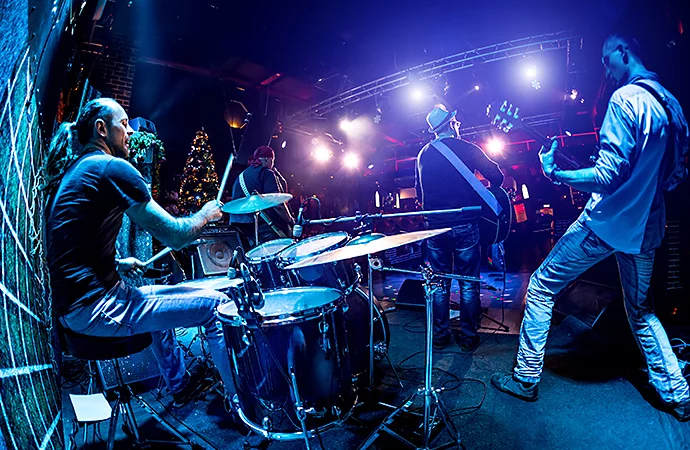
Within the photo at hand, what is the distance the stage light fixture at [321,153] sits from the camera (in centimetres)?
1469

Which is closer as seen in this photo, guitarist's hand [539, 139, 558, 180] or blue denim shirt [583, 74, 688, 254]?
blue denim shirt [583, 74, 688, 254]

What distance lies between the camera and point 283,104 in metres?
11.2

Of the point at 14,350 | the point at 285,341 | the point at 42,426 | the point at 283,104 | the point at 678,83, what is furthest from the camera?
the point at 283,104

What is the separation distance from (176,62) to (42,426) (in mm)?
9343

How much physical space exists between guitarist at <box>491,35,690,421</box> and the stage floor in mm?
219

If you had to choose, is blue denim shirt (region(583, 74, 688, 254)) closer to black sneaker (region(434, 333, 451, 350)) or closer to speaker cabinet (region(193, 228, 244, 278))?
black sneaker (region(434, 333, 451, 350))

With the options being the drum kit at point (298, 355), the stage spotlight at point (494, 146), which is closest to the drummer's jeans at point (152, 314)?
the drum kit at point (298, 355)

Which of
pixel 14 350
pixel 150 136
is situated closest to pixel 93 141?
pixel 14 350

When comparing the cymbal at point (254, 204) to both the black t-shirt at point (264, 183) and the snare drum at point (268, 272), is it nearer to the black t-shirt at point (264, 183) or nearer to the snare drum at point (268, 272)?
the snare drum at point (268, 272)

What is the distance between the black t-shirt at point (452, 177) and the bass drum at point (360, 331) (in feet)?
4.15

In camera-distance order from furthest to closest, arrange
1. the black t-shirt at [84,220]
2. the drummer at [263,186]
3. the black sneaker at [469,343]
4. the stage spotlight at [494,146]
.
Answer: the stage spotlight at [494,146] < the drummer at [263,186] < the black sneaker at [469,343] < the black t-shirt at [84,220]

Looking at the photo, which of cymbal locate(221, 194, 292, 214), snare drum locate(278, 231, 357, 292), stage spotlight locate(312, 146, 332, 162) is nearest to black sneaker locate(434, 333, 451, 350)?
snare drum locate(278, 231, 357, 292)

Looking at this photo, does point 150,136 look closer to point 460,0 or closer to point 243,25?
point 243,25

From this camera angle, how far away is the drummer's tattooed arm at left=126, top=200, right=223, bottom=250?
1792mm
